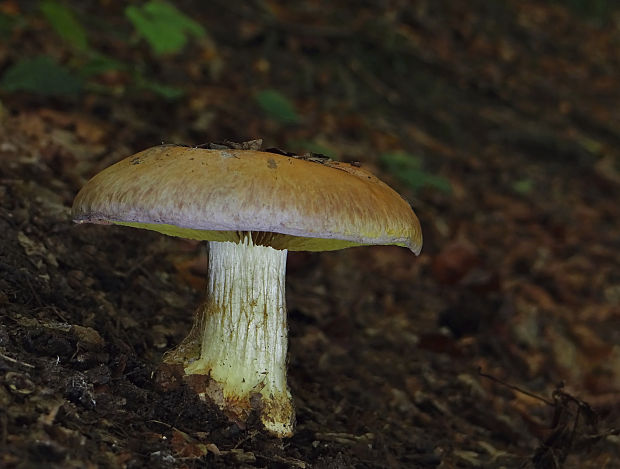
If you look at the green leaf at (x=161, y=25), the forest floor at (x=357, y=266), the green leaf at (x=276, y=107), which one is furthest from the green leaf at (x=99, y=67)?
the green leaf at (x=276, y=107)

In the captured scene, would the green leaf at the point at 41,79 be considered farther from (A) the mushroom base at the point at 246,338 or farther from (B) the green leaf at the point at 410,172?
(B) the green leaf at the point at 410,172

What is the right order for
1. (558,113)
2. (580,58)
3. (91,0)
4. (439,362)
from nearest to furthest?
1. (439,362)
2. (91,0)
3. (558,113)
4. (580,58)

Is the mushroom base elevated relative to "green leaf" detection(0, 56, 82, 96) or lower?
lower

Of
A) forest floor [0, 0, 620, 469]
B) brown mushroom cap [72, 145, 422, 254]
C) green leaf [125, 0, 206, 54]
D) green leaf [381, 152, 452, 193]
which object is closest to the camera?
brown mushroom cap [72, 145, 422, 254]

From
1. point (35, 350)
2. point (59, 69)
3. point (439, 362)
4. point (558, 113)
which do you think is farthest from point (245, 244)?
point (558, 113)

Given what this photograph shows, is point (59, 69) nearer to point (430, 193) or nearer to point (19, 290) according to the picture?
point (19, 290)

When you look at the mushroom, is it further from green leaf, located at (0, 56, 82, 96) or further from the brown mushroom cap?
green leaf, located at (0, 56, 82, 96)

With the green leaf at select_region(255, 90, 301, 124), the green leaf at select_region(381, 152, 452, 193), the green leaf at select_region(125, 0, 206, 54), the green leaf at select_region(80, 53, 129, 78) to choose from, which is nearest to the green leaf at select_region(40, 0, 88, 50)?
the green leaf at select_region(80, 53, 129, 78)
